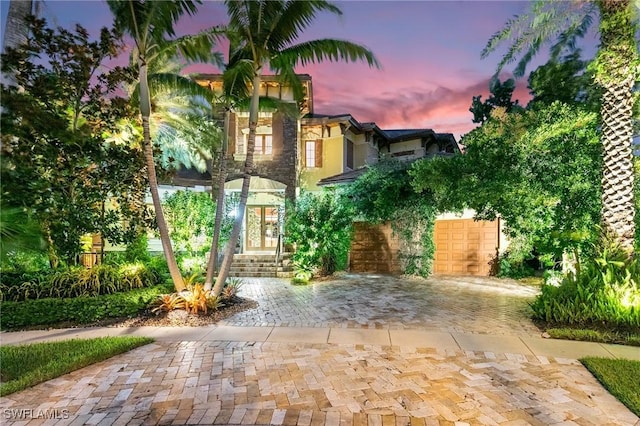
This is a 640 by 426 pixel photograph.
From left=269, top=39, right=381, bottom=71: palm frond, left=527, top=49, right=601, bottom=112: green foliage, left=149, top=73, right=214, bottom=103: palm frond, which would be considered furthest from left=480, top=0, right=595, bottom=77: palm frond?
left=149, top=73, right=214, bottom=103: palm frond

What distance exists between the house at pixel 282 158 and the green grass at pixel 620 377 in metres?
10.4

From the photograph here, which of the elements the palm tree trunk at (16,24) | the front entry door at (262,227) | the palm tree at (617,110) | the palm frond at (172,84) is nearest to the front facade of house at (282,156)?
the front entry door at (262,227)

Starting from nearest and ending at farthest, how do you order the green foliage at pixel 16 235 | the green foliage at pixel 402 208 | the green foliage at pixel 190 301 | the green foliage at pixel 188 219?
the green foliage at pixel 16 235 → the green foliage at pixel 190 301 → the green foliage at pixel 188 219 → the green foliage at pixel 402 208

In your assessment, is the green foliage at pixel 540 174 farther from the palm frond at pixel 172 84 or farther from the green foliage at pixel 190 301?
the palm frond at pixel 172 84

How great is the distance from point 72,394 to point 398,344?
4566 mm

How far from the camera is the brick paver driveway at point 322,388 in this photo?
3.47 meters

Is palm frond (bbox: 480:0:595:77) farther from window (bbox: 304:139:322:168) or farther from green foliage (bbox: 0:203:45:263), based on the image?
green foliage (bbox: 0:203:45:263)

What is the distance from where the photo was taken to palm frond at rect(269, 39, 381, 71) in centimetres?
807

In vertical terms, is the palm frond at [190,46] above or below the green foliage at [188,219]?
above

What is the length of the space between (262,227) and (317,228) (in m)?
5.68

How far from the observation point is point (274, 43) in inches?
316

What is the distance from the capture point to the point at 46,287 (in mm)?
7258

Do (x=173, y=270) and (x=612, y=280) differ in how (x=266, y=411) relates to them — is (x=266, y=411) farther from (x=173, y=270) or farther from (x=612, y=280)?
(x=612, y=280)

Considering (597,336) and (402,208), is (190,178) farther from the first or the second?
(597,336)
